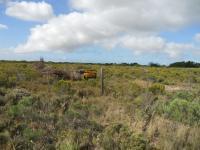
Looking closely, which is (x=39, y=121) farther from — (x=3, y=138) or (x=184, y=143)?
(x=184, y=143)

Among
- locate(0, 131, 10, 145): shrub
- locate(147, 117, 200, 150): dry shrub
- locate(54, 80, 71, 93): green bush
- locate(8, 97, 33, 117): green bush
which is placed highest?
locate(8, 97, 33, 117): green bush

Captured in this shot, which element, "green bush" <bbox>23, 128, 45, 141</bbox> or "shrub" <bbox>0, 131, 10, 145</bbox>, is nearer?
"shrub" <bbox>0, 131, 10, 145</bbox>

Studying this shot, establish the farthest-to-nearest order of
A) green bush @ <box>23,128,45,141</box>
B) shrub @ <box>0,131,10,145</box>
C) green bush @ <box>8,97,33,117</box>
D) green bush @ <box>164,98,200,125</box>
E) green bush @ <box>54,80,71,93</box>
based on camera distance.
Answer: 1. green bush @ <box>54,80,71,93</box>
2. green bush @ <box>164,98,200,125</box>
3. green bush @ <box>8,97,33,117</box>
4. green bush @ <box>23,128,45,141</box>
5. shrub @ <box>0,131,10,145</box>

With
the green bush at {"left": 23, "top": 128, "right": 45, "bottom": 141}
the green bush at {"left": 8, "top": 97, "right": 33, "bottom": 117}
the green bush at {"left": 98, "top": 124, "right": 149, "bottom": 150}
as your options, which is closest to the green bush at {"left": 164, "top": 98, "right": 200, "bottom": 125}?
the green bush at {"left": 98, "top": 124, "right": 149, "bottom": 150}

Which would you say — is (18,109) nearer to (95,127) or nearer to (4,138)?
(95,127)

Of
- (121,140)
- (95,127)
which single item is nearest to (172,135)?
(121,140)

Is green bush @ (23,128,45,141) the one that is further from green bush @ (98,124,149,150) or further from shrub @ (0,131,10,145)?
green bush @ (98,124,149,150)

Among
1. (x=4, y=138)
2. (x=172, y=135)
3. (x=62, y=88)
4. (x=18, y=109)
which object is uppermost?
(x=18, y=109)

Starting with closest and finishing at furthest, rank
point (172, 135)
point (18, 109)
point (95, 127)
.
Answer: point (172, 135) < point (95, 127) < point (18, 109)

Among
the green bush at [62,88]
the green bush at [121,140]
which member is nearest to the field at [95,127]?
the green bush at [121,140]

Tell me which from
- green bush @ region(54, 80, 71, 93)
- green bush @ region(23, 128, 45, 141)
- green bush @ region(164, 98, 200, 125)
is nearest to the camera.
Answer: green bush @ region(23, 128, 45, 141)

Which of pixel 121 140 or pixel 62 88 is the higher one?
pixel 62 88

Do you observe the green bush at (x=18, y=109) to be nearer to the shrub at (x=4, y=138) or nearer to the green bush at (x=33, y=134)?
the green bush at (x=33, y=134)

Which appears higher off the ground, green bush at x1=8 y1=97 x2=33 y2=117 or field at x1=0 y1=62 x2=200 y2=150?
green bush at x1=8 y1=97 x2=33 y2=117
